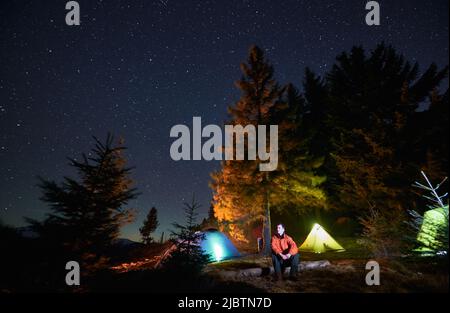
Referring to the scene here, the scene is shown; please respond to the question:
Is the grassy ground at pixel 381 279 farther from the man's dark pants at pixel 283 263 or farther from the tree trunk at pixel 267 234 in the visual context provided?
the tree trunk at pixel 267 234

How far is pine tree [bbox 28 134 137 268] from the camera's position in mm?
9094

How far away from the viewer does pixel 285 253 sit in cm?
737

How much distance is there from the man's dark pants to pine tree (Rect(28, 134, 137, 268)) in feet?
19.9

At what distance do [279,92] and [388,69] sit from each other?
32.2ft

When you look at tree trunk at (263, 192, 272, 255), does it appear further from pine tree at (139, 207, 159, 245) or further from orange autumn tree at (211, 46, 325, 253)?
pine tree at (139, 207, 159, 245)

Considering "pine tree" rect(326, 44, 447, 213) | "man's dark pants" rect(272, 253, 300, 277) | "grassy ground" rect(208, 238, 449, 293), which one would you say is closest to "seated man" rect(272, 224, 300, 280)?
"man's dark pants" rect(272, 253, 300, 277)

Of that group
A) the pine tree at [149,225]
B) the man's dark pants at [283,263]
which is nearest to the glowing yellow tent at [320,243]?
the man's dark pants at [283,263]

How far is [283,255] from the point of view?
727cm

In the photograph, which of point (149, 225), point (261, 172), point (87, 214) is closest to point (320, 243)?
point (261, 172)

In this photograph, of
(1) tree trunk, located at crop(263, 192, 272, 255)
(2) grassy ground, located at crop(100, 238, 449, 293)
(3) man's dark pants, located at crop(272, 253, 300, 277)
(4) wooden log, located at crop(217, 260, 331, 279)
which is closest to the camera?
(2) grassy ground, located at crop(100, 238, 449, 293)

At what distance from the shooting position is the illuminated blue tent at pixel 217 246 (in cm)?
1317

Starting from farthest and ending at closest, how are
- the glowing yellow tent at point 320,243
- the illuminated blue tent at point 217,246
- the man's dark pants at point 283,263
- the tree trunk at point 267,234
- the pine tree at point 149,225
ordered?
1. the pine tree at point 149,225
2. the glowing yellow tent at point 320,243
3. the tree trunk at point 267,234
4. the illuminated blue tent at point 217,246
5. the man's dark pants at point 283,263

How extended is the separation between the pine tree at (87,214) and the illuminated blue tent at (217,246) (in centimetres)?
444
